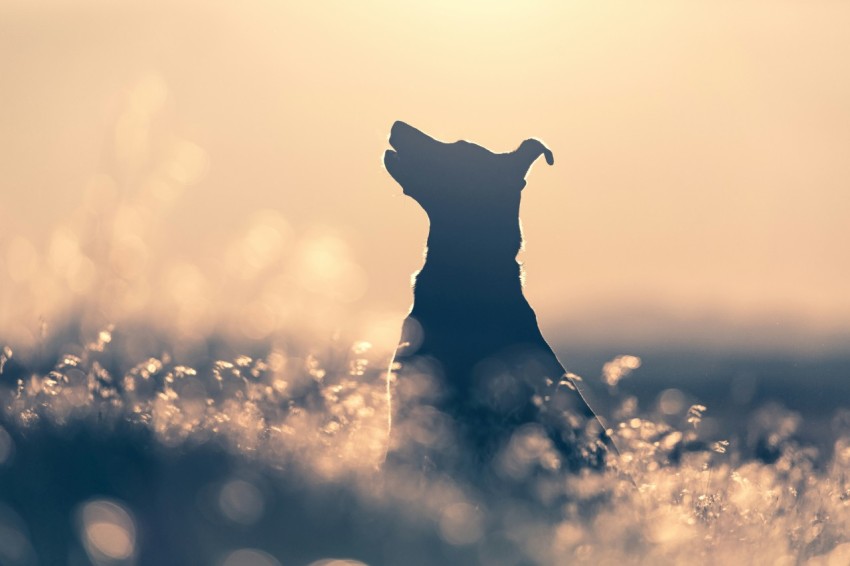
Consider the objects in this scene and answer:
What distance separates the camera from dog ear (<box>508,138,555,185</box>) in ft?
23.0

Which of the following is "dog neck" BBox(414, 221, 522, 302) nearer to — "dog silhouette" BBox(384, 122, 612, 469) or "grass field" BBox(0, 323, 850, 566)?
"dog silhouette" BBox(384, 122, 612, 469)

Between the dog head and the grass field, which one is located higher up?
the dog head

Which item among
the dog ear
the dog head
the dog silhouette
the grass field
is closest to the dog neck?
the dog silhouette

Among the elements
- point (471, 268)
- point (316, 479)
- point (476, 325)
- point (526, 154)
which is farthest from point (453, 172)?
point (316, 479)

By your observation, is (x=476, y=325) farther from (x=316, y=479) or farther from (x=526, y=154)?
(x=316, y=479)

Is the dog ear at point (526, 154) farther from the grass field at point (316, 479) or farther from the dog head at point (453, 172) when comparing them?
the grass field at point (316, 479)

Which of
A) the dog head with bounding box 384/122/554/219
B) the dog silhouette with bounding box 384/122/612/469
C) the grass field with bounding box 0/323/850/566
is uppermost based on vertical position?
the dog head with bounding box 384/122/554/219

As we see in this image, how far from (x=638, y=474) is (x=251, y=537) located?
2012 millimetres

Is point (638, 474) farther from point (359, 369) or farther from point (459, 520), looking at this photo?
point (359, 369)

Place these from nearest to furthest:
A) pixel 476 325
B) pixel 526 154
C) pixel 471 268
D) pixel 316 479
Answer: pixel 316 479
pixel 476 325
pixel 471 268
pixel 526 154

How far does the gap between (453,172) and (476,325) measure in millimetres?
1188

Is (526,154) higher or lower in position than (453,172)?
higher

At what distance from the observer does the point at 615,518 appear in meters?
4.45

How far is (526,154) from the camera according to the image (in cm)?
704
